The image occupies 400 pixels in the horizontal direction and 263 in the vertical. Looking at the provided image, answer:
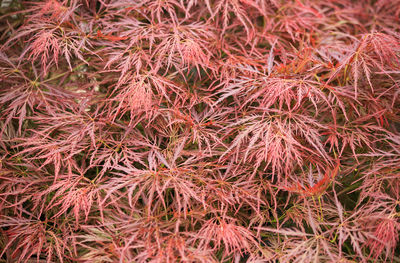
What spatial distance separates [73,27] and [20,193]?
86 cm

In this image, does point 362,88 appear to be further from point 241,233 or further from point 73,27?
point 73,27

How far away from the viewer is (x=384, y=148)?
1.81 meters

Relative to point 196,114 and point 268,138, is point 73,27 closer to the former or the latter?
point 196,114

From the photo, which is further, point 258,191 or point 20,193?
point 20,193

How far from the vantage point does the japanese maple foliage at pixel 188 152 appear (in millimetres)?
1459

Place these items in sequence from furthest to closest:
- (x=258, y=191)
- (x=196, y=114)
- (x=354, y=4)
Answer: (x=354, y=4)
(x=196, y=114)
(x=258, y=191)

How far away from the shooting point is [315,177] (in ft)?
5.48

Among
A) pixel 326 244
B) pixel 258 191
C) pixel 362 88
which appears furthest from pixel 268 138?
pixel 362 88

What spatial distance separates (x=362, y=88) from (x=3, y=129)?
70.0 inches

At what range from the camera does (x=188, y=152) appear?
1.63m

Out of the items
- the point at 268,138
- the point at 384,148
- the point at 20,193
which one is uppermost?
the point at 268,138

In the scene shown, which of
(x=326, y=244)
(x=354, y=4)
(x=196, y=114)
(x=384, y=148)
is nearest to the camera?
(x=326, y=244)

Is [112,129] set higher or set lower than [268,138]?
lower

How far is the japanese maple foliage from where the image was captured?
1.46m
